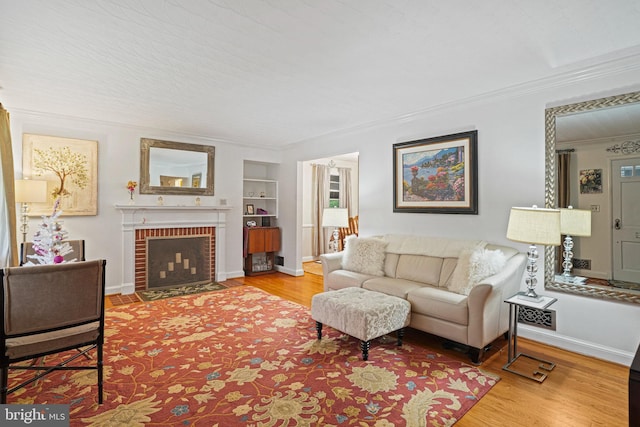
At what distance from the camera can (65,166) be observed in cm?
456

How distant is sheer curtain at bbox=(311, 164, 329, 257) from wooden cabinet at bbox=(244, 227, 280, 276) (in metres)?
1.62

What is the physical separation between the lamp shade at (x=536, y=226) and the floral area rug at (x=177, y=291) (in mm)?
4339

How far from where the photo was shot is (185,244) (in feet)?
18.3

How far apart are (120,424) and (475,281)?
3.00 meters

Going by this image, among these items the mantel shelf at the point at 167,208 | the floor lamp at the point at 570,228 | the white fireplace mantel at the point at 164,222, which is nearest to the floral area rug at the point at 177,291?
the white fireplace mantel at the point at 164,222

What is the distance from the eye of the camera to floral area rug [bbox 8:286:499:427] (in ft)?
6.77

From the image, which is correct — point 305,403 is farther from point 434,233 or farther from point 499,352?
point 434,233

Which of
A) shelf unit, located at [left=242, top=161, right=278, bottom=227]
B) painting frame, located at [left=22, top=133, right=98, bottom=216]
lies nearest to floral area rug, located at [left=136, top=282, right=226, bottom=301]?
painting frame, located at [left=22, top=133, right=98, bottom=216]

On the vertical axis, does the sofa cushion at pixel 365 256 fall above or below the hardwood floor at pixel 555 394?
above

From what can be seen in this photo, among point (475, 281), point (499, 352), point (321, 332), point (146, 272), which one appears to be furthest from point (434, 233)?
point (146, 272)

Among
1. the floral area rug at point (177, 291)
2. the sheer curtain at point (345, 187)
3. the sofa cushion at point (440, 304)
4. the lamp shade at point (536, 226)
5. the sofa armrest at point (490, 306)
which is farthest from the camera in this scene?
the sheer curtain at point (345, 187)

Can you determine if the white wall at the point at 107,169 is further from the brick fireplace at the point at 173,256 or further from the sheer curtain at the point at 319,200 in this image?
the sheer curtain at the point at 319,200

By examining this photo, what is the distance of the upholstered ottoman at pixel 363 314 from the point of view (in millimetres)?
2848

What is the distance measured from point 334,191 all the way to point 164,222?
4381mm
